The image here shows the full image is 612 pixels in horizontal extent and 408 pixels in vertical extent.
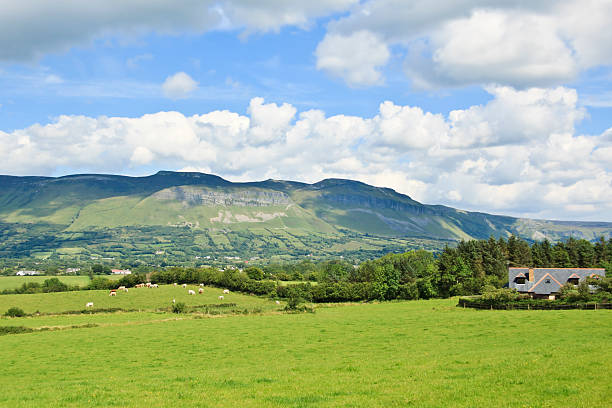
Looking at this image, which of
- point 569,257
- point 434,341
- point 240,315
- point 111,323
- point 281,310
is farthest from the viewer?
point 569,257

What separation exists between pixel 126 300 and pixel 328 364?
87.7 metres

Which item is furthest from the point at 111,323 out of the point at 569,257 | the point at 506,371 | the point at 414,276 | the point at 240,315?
the point at 569,257

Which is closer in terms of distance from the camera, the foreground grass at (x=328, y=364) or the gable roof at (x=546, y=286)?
the foreground grass at (x=328, y=364)

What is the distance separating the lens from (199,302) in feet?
356

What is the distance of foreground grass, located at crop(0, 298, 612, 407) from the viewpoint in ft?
66.8

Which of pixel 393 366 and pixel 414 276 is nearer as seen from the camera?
pixel 393 366

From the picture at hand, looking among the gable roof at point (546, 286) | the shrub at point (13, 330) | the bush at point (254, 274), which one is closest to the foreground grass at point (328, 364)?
the shrub at point (13, 330)

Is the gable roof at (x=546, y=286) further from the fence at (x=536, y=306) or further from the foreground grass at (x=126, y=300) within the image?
the foreground grass at (x=126, y=300)

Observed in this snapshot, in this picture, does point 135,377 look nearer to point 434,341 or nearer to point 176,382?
point 176,382

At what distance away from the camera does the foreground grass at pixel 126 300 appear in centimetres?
9909

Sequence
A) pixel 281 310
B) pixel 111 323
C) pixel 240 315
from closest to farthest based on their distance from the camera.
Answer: pixel 111 323
pixel 240 315
pixel 281 310

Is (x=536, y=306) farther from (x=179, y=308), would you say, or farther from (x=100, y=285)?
(x=100, y=285)

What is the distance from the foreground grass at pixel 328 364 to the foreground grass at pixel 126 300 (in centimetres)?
3649

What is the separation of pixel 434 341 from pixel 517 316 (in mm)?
22590
